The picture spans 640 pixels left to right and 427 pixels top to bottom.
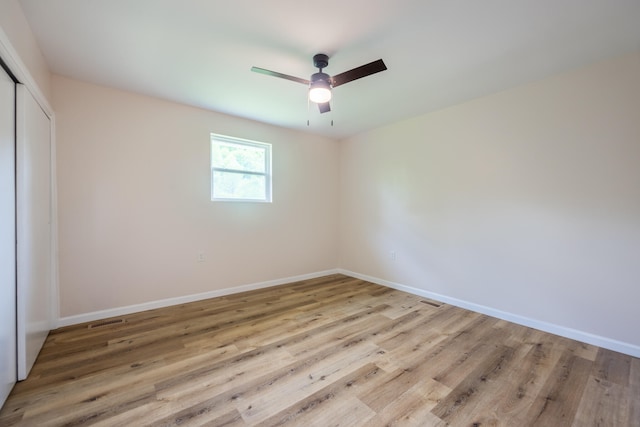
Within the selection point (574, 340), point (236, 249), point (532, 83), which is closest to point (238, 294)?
point (236, 249)

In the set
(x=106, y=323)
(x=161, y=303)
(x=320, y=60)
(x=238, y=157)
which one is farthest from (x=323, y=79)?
(x=106, y=323)

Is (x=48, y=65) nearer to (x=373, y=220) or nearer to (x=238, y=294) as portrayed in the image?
(x=238, y=294)

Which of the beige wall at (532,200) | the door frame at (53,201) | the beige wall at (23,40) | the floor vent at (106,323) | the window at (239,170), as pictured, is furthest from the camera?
the window at (239,170)

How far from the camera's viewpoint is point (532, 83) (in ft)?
8.63

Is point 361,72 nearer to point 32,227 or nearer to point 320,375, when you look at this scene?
point 320,375

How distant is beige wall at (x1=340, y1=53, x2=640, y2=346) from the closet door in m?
3.87

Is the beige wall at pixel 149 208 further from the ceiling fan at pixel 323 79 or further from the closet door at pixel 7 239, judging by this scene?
the ceiling fan at pixel 323 79

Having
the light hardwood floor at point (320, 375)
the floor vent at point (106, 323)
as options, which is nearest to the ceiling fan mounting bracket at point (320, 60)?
the light hardwood floor at point (320, 375)

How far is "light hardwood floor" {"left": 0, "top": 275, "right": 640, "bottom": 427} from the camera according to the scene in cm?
152

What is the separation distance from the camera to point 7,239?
1581 millimetres

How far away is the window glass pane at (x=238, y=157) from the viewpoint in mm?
3574

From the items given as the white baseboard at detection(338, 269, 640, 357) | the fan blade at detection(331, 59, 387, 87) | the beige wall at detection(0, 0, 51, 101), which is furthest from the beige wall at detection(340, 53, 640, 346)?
the beige wall at detection(0, 0, 51, 101)

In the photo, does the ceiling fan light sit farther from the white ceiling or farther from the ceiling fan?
the white ceiling

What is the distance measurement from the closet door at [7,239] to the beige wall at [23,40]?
0.76 ft
